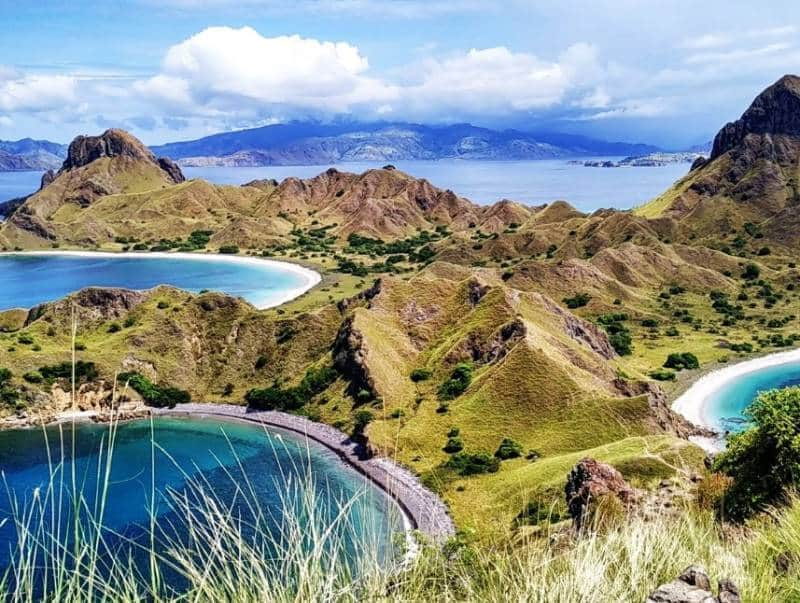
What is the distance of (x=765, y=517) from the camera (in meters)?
17.4

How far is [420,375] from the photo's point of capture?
243ft

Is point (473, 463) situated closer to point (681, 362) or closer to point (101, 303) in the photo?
point (681, 362)

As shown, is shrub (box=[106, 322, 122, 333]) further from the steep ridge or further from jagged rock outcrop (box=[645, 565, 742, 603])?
the steep ridge

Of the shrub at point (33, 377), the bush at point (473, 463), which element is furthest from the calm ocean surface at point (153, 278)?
the bush at point (473, 463)

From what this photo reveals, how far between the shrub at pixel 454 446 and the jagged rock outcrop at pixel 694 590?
52.8 meters

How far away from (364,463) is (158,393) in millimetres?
30936

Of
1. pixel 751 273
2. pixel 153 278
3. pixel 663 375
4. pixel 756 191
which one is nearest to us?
pixel 663 375

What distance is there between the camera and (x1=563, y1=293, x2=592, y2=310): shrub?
114562 millimetres

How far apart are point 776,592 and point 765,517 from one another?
985 cm

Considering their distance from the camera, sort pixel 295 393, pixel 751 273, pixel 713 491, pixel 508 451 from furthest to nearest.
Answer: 1. pixel 751 273
2. pixel 295 393
3. pixel 508 451
4. pixel 713 491

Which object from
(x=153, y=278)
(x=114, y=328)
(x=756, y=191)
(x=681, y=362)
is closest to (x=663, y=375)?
(x=681, y=362)

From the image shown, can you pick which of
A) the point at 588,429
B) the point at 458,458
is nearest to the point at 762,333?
the point at 588,429

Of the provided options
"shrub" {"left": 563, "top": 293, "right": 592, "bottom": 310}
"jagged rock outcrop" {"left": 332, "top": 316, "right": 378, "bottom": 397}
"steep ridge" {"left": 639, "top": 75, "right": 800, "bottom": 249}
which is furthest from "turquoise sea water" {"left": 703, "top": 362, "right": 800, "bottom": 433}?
"steep ridge" {"left": 639, "top": 75, "right": 800, "bottom": 249}

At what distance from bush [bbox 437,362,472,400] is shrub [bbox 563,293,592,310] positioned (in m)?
48.3
